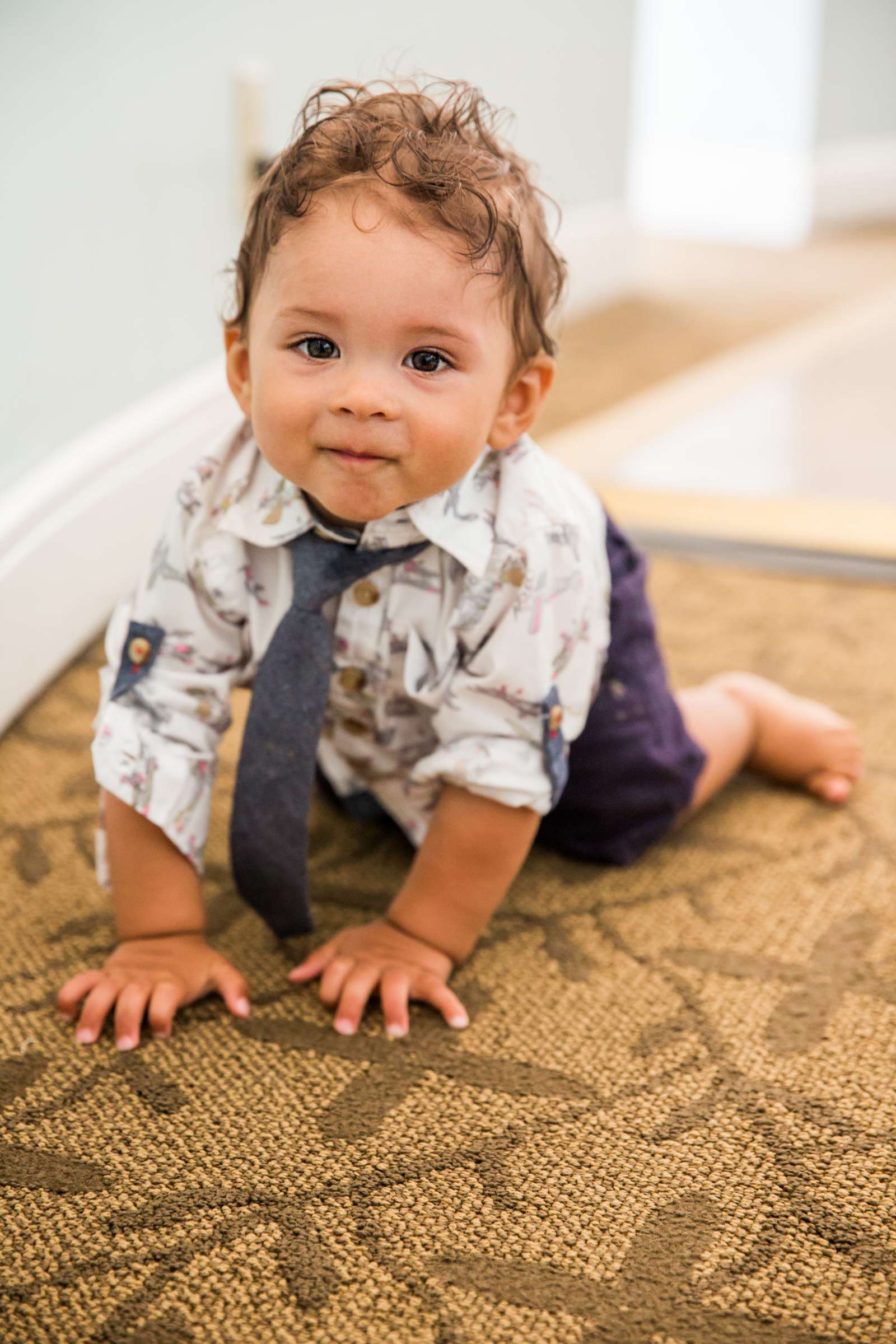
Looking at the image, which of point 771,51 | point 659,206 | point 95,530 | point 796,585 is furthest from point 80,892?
point 771,51

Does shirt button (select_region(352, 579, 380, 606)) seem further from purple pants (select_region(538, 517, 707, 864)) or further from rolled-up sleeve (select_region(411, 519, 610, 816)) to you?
purple pants (select_region(538, 517, 707, 864))

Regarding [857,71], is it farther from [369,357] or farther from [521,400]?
[369,357]

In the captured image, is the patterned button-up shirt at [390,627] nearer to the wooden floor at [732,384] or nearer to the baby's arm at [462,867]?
the baby's arm at [462,867]

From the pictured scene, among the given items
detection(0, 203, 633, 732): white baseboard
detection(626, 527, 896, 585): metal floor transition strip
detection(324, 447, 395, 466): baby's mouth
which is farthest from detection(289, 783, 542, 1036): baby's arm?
detection(626, 527, 896, 585): metal floor transition strip

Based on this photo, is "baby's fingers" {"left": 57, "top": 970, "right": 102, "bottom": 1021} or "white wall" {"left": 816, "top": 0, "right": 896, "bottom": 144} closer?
"baby's fingers" {"left": 57, "top": 970, "right": 102, "bottom": 1021}

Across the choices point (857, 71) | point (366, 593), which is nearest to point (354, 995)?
point (366, 593)

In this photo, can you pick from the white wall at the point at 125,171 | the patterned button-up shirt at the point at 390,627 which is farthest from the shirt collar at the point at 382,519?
the white wall at the point at 125,171

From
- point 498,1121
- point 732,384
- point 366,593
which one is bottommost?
point 498,1121

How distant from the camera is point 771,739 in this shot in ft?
3.61

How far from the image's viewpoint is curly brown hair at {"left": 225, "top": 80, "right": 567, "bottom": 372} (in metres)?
0.71

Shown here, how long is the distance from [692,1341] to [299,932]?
373 mm

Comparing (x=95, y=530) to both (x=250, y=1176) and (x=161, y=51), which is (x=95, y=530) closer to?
(x=161, y=51)

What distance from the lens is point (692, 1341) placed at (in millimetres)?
590

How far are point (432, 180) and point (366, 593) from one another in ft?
0.80
